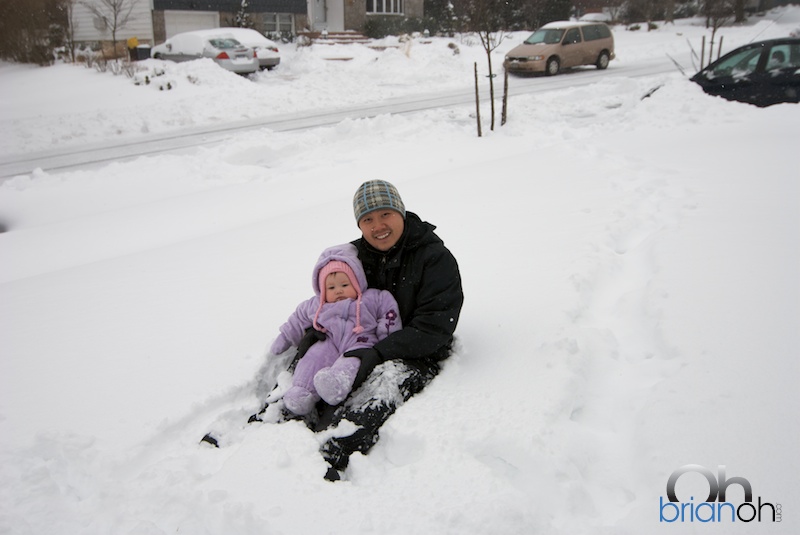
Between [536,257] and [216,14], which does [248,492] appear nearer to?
[536,257]

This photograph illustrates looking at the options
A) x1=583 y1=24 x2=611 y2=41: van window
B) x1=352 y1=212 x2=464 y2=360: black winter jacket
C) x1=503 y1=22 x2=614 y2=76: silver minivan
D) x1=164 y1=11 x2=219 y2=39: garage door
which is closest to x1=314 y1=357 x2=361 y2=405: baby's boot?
x1=352 y1=212 x2=464 y2=360: black winter jacket

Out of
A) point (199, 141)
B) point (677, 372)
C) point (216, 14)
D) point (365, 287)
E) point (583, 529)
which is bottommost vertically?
point (583, 529)

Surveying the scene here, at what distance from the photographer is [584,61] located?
18.1 metres

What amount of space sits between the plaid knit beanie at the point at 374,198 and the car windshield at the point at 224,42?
16915 mm

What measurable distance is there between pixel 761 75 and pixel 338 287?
982cm

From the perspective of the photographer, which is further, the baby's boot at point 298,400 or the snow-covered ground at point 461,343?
the baby's boot at point 298,400

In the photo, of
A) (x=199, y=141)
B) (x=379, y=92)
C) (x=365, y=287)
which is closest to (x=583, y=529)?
(x=365, y=287)

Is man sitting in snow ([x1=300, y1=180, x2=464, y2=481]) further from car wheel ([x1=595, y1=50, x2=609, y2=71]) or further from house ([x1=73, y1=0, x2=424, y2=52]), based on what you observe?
house ([x1=73, y1=0, x2=424, y2=52])

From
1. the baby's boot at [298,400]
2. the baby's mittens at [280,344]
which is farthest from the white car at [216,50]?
the baby's boot at [298,400]

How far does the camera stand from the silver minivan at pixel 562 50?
17250mm

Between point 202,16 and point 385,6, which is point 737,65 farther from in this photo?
point 385,6

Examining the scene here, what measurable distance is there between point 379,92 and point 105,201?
9.89m

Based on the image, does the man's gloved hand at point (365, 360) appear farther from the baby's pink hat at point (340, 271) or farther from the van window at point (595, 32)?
the van window at point (595, 32)

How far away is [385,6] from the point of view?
30328mm
